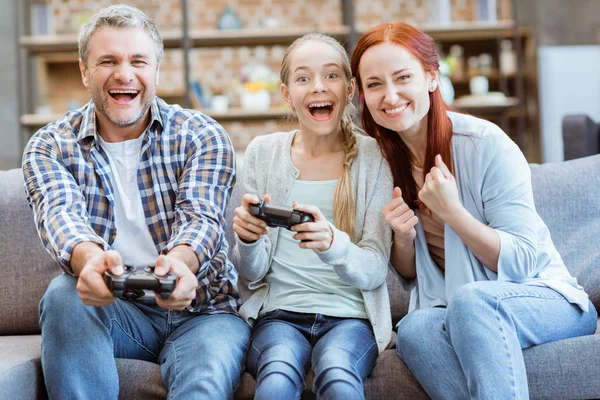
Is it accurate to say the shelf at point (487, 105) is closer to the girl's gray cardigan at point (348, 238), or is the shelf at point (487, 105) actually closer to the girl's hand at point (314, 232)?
the girl's gray cardigan at point (348, 238)

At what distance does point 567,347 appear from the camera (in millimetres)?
1573

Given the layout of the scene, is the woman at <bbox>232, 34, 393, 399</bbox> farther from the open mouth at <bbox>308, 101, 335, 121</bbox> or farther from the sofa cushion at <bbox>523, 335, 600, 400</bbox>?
the sofa cushion at <bbox>523, 335, 600, 400</bbox>

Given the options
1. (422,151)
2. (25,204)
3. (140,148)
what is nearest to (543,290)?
(422,151)

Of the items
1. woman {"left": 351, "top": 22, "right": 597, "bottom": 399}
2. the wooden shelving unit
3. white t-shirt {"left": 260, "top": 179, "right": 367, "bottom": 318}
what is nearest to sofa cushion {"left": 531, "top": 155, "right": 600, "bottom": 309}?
woman {"left": 351, "top": 22, "right": 597, "bottom": 399}

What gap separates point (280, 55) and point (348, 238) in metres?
3.38

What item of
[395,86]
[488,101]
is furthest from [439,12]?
[395,86]

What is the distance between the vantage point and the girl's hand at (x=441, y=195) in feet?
5.19

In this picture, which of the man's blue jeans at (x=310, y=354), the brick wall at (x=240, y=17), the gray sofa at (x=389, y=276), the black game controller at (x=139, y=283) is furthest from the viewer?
the brick wall at (x=240, y=17)

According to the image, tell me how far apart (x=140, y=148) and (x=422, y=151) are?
69 centimetres

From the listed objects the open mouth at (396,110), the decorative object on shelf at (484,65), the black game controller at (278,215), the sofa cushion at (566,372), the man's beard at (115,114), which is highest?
the decorative object on shelf at (484,65)

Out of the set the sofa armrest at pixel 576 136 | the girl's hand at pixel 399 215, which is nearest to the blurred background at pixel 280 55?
the sofa armrest at pixel 576 136

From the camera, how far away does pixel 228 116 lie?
14.5ft

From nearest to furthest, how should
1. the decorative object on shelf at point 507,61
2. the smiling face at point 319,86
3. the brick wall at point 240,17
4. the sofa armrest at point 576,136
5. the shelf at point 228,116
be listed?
the smiling face at point 319,86 < the sofa armrest at point 576,136 < the shelf at point 228,116 < the decorative object on shelf at point 507,61 < the brick wall at point 240,17

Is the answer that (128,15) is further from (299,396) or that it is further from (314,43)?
(299,396)
